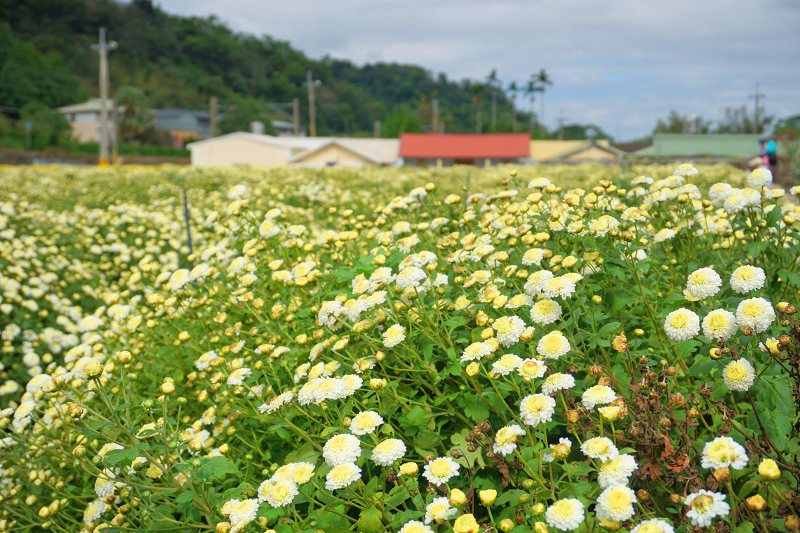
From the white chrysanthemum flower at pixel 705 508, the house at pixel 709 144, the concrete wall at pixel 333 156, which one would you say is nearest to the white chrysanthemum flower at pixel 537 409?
the white chrysanthemum flower at pixel 705 508

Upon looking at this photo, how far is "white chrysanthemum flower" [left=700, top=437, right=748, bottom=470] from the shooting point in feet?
5.11

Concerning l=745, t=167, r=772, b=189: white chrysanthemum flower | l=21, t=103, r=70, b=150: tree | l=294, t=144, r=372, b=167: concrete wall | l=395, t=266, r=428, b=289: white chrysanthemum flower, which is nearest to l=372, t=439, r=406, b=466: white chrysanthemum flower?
l=395, t=266, r=428, b=289: white chrysanthemum flower

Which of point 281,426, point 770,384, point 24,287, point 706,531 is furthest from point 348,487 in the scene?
point 24,287

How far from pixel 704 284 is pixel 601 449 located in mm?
782

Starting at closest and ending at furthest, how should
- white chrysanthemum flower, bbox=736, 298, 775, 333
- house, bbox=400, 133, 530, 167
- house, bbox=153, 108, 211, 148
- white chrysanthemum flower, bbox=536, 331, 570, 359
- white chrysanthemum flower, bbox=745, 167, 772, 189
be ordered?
white chrysanthemum flower, bbox=736, 298, 775, 333, white chrysanthemum flower, bbox=536, 331, 570, 359, white chrysanthemum flower, bbox=745, 167, 772, 189, house, bbox=400, 133, 530, 167, house, bbox=153, 108, 211, 148

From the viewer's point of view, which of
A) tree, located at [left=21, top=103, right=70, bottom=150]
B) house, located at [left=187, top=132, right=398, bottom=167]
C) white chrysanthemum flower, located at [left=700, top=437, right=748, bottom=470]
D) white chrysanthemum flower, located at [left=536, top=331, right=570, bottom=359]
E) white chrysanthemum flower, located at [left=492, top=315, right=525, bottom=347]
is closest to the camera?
white chrysanthemum flower, located at [left=700, top=437, right=748, bottom=470]

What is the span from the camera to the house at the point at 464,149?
43.4 m

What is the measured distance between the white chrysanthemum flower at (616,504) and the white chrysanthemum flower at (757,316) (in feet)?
2.07

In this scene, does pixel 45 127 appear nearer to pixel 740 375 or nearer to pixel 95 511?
pixel 95 511

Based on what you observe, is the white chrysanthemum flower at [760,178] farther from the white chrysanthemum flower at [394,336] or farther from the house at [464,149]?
the house at [464,149]

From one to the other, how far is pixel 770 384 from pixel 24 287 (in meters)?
5.51

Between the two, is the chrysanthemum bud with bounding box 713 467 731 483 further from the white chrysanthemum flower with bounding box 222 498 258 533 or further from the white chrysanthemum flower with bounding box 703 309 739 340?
the white chrysanthemum flower with bounding box 222 498 258 533

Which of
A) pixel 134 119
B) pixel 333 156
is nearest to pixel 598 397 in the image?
pixel 333 156

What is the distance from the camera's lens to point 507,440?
6.05 feet
